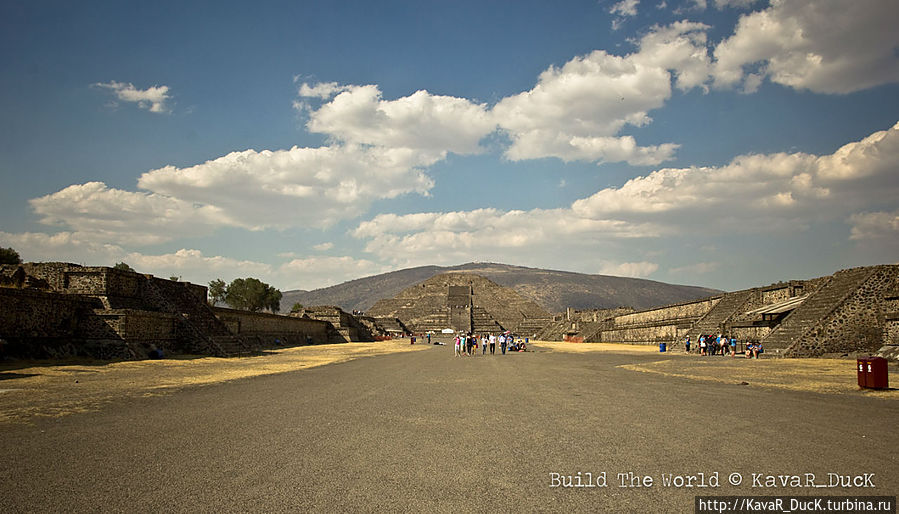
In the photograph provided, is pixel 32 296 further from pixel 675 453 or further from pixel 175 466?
pixel 675 453

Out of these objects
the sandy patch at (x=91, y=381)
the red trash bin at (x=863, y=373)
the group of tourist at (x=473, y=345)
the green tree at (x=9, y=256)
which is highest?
the green tree at (x=9, y=256)

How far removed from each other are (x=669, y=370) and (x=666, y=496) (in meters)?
13.8

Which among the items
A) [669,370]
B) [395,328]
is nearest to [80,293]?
[669,370]

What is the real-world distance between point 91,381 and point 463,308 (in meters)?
75.7

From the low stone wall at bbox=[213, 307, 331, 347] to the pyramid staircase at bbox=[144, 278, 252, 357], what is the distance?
8.07ft

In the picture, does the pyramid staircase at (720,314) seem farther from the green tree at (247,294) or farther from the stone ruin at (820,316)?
the green tree at (247,294)

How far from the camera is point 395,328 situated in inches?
3019

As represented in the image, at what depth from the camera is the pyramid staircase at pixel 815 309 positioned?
21.3m

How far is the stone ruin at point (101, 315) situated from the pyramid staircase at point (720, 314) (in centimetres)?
2459

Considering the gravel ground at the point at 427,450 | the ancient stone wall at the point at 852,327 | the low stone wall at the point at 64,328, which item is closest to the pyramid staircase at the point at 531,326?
the ancient stone wall at the point at 852,327

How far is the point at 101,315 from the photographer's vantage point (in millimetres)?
20328

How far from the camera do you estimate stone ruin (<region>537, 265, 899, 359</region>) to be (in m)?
20.6

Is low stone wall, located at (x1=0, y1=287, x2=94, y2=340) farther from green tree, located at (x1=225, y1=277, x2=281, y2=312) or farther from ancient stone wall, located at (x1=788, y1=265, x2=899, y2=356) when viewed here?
green tree, located at (x1=225, y1=277, x2=281, y2=312)

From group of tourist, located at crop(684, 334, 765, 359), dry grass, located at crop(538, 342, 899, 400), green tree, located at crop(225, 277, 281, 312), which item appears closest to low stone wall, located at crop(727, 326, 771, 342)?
group of tourist, located at crop(684, 334, 765, 359)
